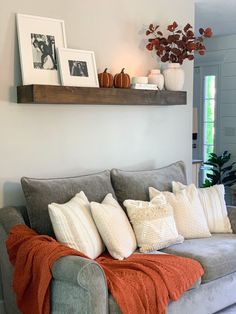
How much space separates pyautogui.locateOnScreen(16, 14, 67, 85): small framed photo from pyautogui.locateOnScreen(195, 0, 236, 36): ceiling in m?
1.76

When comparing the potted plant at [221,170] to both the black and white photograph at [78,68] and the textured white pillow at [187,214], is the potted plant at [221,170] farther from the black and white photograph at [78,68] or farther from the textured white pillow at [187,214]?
the black and white photograph at [78,68]

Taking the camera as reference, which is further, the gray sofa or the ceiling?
the ceiling

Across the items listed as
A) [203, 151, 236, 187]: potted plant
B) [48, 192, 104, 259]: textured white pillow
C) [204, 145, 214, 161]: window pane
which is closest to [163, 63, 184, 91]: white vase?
[48, 192, 104, 259]: textured white pillow

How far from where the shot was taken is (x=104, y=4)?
3566 mm

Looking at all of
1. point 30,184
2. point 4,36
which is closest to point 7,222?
point 30,184

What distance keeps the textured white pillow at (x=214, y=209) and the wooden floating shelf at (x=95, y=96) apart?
756 mm

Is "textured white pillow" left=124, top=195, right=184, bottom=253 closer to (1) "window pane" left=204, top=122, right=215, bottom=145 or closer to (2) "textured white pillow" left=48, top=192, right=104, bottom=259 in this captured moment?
(2) "textured white pillow" left=48, top=192, right=104, bottom=259

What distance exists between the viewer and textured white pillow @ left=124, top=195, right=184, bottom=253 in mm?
2986

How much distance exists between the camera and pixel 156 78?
3.85m

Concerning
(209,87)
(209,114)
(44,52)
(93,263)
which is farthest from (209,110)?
(93,263)

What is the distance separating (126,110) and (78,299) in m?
1.91

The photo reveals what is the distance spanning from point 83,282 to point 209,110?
471cm

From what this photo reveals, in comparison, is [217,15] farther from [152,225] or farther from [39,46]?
[152,225]

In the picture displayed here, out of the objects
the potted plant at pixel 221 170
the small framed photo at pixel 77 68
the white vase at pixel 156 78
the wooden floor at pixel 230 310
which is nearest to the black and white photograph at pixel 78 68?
the small framed photo at pixel 77 68
